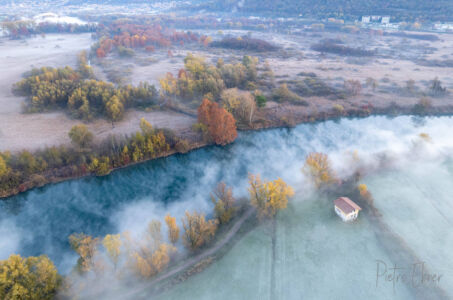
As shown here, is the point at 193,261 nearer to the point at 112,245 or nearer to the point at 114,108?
the point at 112,245

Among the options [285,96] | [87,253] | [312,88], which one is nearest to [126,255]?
[87,253]

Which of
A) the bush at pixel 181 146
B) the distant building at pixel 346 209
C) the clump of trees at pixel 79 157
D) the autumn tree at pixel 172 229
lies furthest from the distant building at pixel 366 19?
the autumn tree at pixel 172 229

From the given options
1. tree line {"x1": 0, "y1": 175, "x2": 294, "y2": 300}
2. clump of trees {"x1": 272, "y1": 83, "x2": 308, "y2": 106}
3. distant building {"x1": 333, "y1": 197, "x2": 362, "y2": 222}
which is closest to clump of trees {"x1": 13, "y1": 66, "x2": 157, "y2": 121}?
clump of trees {"x1": 272, "y1": 83, "x2": 308, "y2": 106}

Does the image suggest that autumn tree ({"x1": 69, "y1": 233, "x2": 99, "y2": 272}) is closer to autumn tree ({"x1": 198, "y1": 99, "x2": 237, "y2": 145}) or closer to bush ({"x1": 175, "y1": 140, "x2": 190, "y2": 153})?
bush ({"x1": 175, "y1": 140, "x2": 190, "y2": 153})

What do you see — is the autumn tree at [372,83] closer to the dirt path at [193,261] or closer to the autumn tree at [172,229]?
the dirt path at [193,261]

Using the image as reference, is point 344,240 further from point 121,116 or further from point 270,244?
point 121,116

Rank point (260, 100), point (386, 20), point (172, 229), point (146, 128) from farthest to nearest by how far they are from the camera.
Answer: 1. point (386, 20)
2. point (260, 100)
3. point (146, 128)
4. point (172, 229)

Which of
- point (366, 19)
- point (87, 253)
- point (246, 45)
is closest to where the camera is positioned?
point (87, 253)
